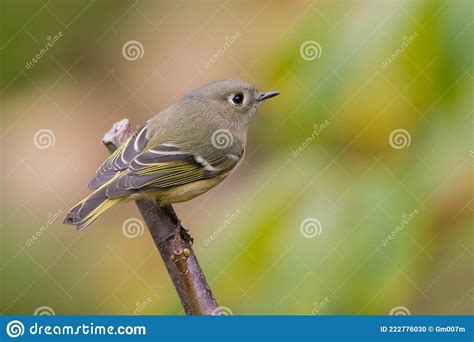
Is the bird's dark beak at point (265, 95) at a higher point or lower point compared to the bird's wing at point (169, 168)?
higher

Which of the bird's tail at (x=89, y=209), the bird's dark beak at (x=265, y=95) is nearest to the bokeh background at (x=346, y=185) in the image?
the bird's dark beak at (x=265, y=95)

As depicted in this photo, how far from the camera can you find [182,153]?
3213 mm

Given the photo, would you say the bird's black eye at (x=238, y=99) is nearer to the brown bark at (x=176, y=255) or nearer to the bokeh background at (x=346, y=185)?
the bokeh background at (x=346, y=185)

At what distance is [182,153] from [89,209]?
0.60 metres

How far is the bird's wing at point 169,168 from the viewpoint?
293 centimetres

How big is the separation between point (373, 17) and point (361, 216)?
0.71 metres

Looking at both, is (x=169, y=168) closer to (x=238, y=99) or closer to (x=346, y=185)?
(x=238, y=99)

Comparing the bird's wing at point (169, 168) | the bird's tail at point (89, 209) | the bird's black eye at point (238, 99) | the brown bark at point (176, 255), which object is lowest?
the brown bark at point (176, 255)

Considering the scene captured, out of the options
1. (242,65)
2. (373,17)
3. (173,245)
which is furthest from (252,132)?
(373,17)

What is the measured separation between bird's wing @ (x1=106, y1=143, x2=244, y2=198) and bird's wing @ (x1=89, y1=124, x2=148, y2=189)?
0.15 feet

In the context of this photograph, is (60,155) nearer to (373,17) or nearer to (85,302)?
(85,302)

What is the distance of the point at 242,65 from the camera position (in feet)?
13.2

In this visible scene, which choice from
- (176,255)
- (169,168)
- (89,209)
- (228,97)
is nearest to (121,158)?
(169,168)

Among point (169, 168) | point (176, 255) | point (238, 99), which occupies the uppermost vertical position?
point (238, 99)
